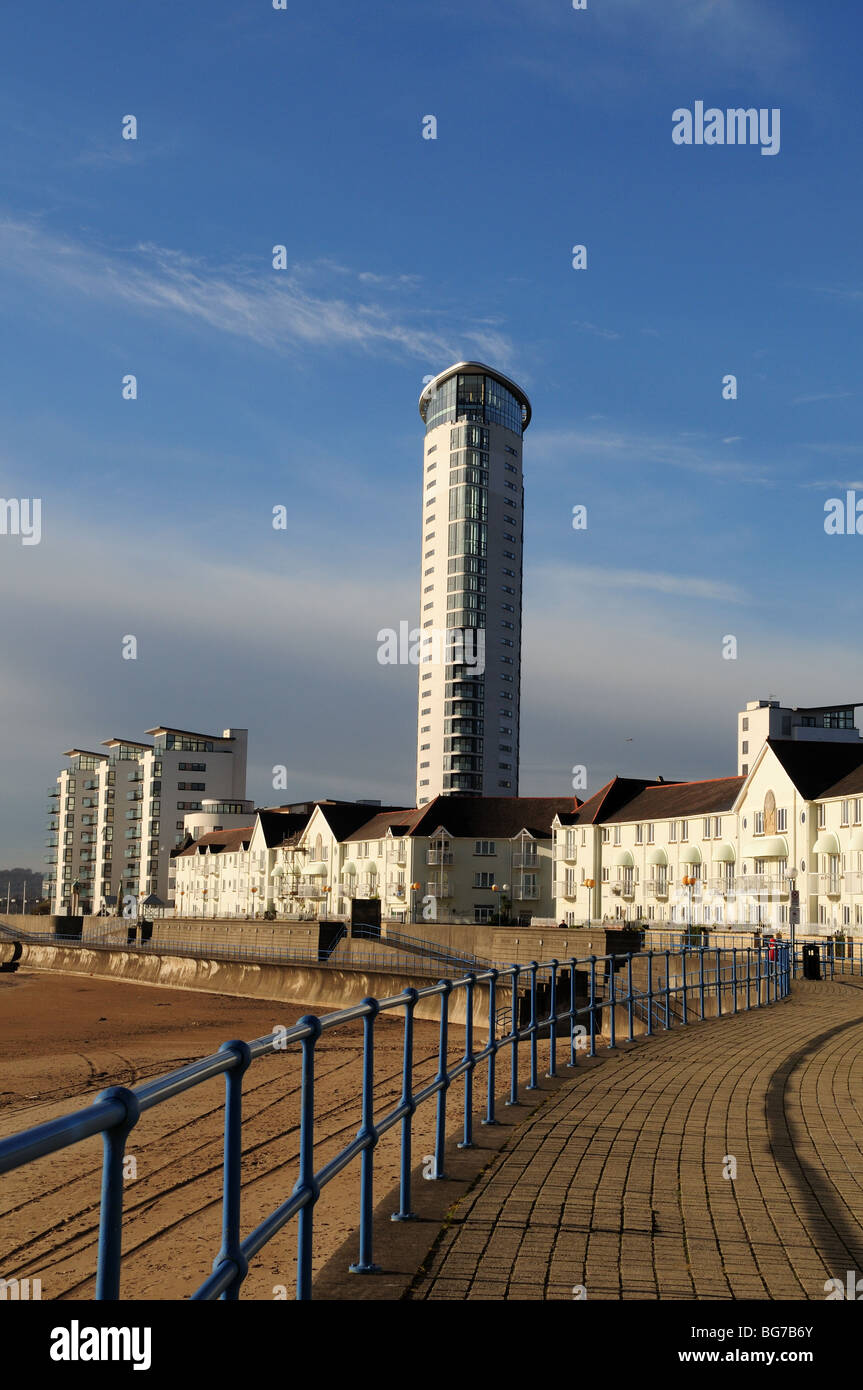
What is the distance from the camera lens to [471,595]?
131500 mm

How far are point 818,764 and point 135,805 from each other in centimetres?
10422

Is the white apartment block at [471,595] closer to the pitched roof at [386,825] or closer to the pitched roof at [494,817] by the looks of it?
the pitched roof at [386,825]

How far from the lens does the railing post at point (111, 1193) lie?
2836mm

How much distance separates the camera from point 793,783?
5938 cm

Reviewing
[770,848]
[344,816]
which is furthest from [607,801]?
[344,816]

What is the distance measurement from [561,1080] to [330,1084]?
770cm

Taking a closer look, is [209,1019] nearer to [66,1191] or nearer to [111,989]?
[111,989]

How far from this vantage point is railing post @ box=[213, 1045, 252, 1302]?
3.80 meters

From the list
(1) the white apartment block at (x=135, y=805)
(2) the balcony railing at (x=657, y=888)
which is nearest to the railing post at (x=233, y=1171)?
(2) the balcony railing at (x=657, y=888)

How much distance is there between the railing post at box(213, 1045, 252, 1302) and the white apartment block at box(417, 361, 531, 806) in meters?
123

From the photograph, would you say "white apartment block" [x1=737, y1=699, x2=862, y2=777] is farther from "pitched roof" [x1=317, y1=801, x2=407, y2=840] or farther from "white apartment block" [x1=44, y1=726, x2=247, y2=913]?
"white apartment block" [x1=44, y1=726, x2=247, y2=913]

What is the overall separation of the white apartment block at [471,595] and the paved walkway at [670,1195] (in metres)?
116

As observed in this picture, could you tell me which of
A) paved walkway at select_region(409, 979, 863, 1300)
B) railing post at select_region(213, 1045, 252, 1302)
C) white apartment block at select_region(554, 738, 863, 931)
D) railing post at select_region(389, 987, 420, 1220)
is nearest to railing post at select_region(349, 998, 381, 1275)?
paved walkway at select_region(409, 979, 863, 1300)
